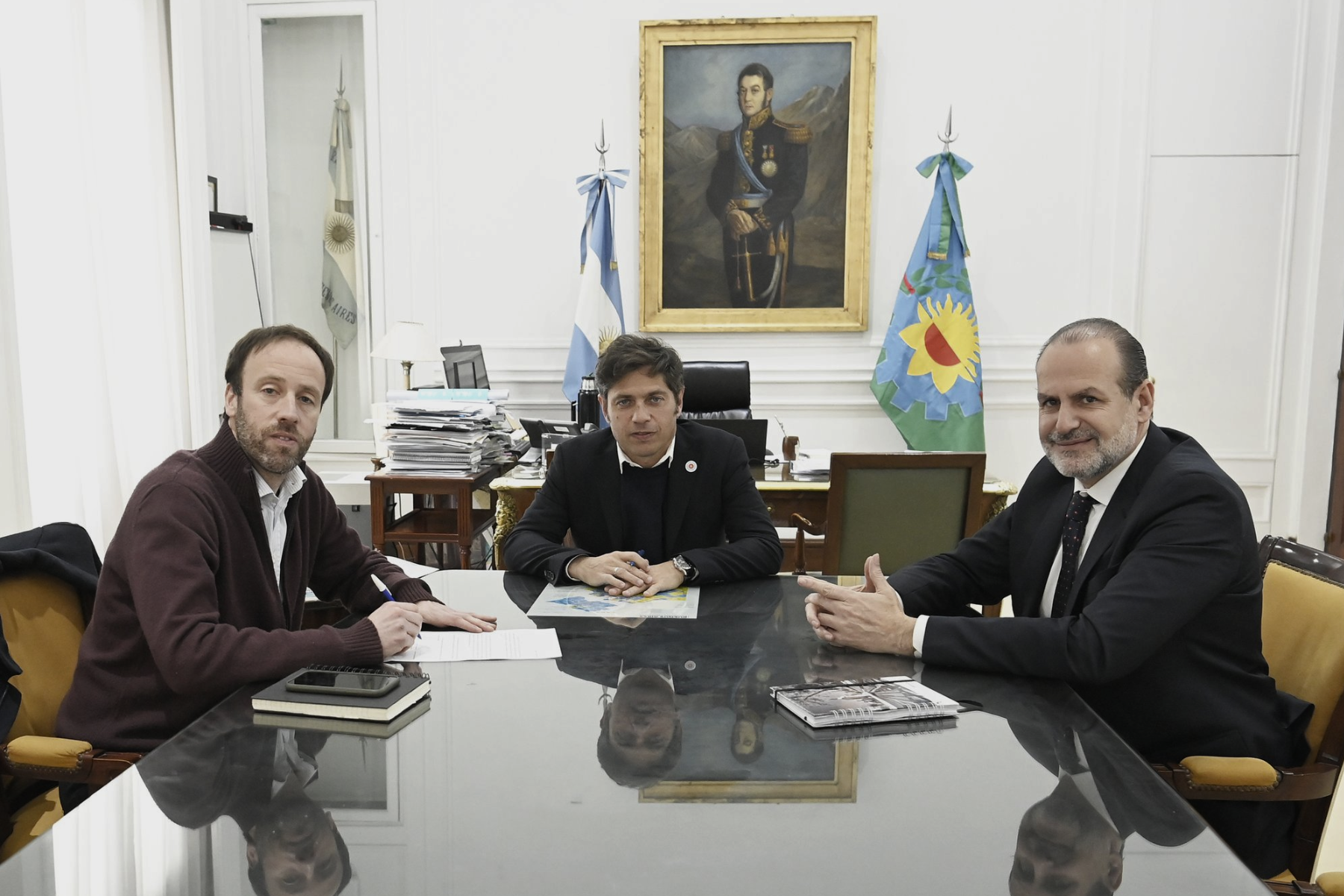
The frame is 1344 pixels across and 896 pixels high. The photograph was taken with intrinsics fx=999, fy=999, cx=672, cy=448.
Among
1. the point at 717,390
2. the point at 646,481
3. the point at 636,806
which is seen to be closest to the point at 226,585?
the point at 636,806

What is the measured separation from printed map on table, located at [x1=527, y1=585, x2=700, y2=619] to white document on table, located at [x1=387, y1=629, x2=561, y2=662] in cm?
14

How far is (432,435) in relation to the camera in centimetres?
404

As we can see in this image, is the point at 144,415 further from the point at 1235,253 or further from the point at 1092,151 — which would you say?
the point at 1235,253

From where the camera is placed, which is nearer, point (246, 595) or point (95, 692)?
point (95, 692)

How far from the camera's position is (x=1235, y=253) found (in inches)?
208

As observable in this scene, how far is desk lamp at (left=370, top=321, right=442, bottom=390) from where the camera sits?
4.99m

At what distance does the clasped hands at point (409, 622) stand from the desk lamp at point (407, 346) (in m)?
3.35

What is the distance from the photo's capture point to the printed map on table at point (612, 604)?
1.92 meters

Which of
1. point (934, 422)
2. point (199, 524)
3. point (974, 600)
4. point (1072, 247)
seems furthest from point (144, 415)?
point (1072, 247)

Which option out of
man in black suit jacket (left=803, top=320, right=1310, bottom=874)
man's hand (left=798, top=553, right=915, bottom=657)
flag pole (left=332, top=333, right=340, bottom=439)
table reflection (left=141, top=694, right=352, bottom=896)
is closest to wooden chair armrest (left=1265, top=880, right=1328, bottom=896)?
man in black suit jacket (left=803, top=320, right=1310, bottom=874)

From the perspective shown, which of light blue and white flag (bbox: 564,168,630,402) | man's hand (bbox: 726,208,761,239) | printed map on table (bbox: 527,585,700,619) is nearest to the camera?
printed map on table (bbox: 527,585,700,619)

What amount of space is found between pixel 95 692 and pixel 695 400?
2980 mm

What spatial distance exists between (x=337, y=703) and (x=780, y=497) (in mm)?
2419

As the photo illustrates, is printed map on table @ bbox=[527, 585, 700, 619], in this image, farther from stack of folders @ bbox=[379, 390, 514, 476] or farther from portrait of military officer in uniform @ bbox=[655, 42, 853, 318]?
portrait of military officer in uniform @ bbox=[655, 42, 853, 318]
